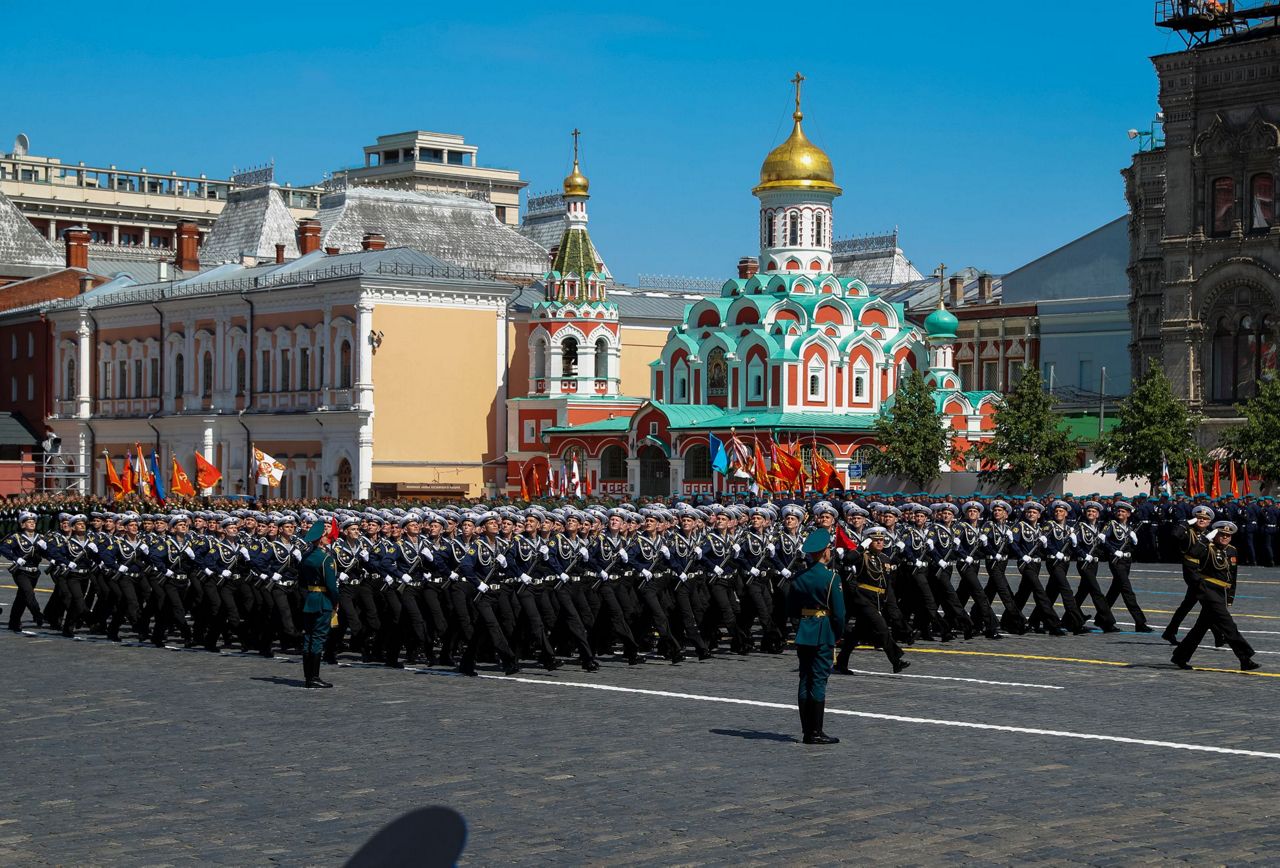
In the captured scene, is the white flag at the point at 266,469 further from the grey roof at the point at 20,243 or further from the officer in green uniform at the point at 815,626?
the grey roof at the point at 20,243

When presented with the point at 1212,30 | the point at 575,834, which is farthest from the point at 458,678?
the point at 1212,30

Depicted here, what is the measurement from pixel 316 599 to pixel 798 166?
47300mm

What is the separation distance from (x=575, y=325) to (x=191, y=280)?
50.9 feet

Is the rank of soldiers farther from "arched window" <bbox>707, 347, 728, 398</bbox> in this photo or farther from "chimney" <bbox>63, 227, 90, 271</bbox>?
"chimney" <bbox>63, 227, 90, 271</bbox>

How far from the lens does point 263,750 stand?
1230 centimetres

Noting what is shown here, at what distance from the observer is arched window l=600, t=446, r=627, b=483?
6019 centimetres

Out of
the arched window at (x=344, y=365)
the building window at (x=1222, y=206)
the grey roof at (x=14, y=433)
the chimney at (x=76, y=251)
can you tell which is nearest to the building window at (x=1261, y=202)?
the building window at (x=1222, y=206)

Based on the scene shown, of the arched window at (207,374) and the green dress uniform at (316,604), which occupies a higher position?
the arched window at (207,374)

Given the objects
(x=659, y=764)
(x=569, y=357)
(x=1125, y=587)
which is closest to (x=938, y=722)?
(x=659, y=764)

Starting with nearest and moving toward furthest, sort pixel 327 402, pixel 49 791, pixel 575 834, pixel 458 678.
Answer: pixel 575 834 → pixel 49 791 → pixel 458 678 → pixel 327 402

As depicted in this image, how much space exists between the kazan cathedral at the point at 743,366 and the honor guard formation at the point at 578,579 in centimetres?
3600

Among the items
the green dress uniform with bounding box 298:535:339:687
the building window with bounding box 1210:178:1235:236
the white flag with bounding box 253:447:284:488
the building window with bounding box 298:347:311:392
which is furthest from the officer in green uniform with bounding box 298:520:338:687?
the building window with bounding box 298:347:311:392

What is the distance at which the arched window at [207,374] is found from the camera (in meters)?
64.4

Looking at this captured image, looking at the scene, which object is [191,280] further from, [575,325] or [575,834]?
[575,834]
